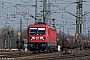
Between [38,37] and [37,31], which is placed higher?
[37,31]

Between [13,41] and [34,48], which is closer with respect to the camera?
[34,48]

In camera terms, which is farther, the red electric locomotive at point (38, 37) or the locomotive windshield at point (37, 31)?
the locomotive windshield at point (37, 31)

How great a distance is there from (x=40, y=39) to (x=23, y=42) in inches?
1590

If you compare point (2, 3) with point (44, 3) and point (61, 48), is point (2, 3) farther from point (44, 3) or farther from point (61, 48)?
point (61, 48)

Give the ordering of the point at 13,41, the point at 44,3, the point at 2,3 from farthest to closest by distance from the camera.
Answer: the point at 13,41 → the point at 44,3 → the point at 2,3

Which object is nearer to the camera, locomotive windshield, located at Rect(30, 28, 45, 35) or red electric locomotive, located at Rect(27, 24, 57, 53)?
red electric locomotive, located at Rect(27, 24, 57, 53)

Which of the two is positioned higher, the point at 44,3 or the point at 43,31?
the point at 44,3

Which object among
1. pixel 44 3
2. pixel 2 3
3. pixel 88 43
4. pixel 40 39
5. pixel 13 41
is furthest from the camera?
pixel 13 41

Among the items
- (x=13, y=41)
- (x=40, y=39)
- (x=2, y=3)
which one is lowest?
(x=13, y=41)

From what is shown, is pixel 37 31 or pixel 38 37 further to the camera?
pixel 37 31

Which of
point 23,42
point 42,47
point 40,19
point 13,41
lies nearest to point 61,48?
point 40,19

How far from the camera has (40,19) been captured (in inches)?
2189

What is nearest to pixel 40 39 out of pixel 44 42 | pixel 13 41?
pixel 44 42

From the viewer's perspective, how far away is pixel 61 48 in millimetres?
66625
